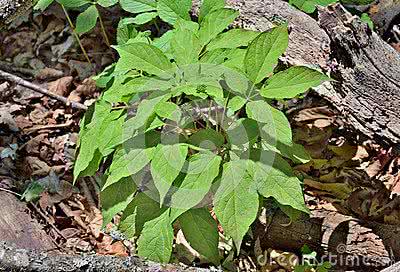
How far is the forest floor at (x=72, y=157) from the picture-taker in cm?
248

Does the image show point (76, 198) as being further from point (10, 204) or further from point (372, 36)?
point (372, 36)

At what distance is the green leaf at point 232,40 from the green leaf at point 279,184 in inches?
16.6

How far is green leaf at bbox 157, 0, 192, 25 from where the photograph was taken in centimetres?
212

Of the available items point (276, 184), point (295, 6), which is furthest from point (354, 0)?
point (276, 184)

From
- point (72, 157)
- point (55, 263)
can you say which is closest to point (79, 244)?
point (72, 157)

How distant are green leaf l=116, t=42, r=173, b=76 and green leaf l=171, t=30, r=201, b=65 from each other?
5cm

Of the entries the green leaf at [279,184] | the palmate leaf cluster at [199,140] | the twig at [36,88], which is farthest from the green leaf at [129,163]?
the twig at [36,88]

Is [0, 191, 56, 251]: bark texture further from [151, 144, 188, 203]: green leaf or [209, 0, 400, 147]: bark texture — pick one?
[209, 0, 400, 147]: bark texture

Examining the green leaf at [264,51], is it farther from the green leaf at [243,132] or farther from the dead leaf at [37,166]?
the dead leaf at [37,166]

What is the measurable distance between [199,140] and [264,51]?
1.12ft

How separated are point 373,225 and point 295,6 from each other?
894 mm

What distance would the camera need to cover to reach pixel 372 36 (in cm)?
212

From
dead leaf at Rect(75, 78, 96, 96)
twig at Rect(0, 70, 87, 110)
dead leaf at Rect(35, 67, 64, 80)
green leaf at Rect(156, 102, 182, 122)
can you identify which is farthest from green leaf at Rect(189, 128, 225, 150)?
dead leaf at Rect(35, 67, 64, 80)

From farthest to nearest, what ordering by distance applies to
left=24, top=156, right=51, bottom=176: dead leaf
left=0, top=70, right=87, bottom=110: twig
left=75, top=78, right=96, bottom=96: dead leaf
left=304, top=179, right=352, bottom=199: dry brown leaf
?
1. left=75, top=78, right=96, bottom=96: dead leaf
2. left=0, top=70, right=87, bottom=110: twig
3. left=24, top=156, right=51, bottom=176: dead leaf
4. left=304, top=179, right=352, bottom=199: dry brown leaf
